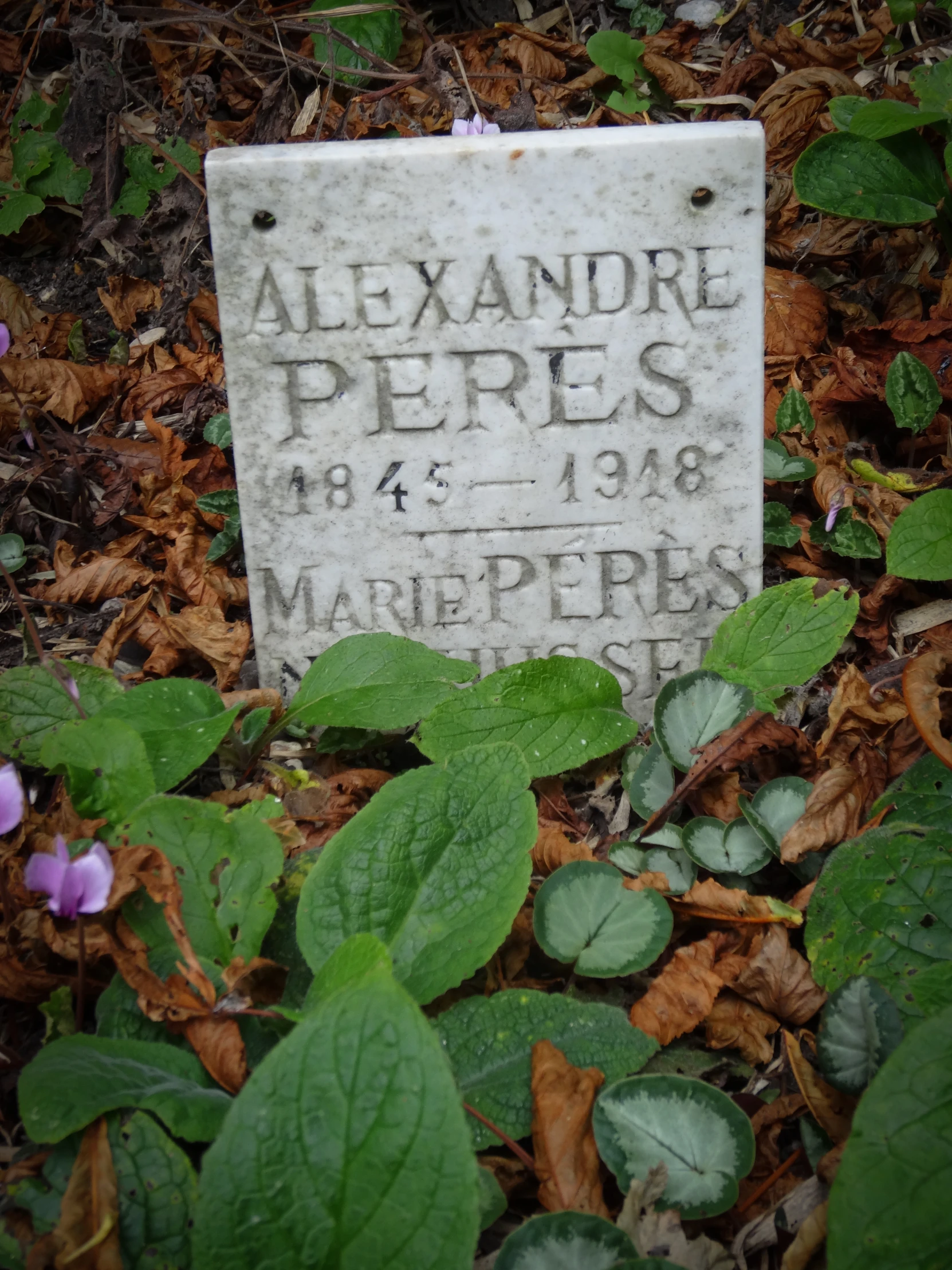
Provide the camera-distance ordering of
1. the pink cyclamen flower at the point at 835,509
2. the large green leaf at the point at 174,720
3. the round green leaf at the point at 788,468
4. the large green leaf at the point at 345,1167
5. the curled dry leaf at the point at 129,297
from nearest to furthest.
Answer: the large green leaf at the point at 345,1167 → the large green leaf at the point at 174,720 → the pink cyclamen flower at the point at 835,509 → the round green leaf at the point at 788,468 → the curled dry leaf at the point at 129,297

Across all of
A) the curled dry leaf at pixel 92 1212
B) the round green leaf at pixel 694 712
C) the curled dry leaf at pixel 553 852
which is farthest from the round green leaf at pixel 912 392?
the curled dry leaf at pixel 92 1212

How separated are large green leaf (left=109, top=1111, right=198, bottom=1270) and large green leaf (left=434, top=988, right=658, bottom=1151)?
1.17 feet

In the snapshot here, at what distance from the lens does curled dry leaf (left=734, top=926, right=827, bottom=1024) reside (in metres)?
1.56

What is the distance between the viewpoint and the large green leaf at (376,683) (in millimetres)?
1893

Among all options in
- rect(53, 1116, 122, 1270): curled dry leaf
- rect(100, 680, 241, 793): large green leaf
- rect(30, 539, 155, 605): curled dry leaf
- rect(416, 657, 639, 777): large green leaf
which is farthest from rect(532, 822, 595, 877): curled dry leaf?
rect(30, 539, 155, 605): curled dry leaf

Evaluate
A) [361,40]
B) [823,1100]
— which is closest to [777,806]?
[823,1100]

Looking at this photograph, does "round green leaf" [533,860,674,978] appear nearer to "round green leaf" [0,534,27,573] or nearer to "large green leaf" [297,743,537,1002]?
"large green leaf" [297,743,537,1002]

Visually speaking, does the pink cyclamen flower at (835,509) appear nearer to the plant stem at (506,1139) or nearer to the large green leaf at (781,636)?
the large green leaf at (781,636)

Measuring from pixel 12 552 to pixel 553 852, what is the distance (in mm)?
1528

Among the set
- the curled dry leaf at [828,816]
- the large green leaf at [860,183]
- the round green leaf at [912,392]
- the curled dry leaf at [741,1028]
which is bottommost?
the curled dry leaf at [741,1028]

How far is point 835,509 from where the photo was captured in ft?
7.47

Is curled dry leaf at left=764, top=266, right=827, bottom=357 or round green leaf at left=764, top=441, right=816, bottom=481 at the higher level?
curled dry leaf at left=764, top=266, right=827, bottom=357

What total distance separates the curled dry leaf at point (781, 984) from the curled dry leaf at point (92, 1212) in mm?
Result: 883

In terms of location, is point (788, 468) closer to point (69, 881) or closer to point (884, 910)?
point (884, 910)
